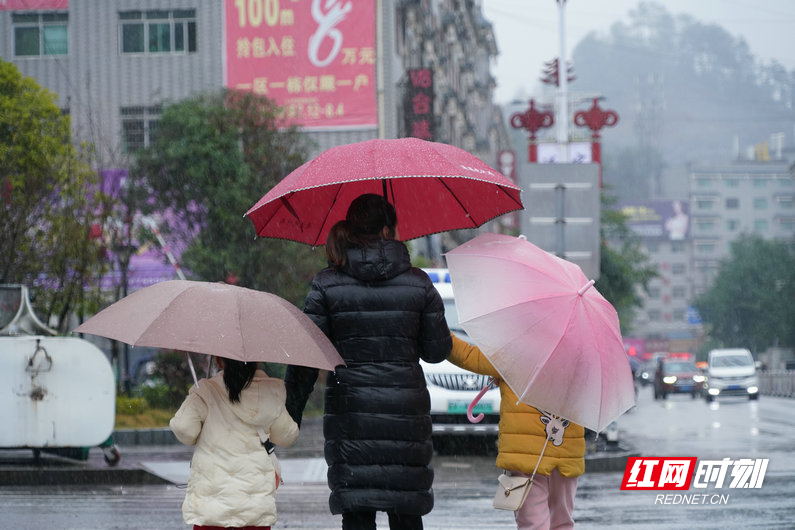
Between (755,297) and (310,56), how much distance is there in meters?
70.1

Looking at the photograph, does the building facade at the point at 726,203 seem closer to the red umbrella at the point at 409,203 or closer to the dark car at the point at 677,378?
the dark car at the point at 677,378

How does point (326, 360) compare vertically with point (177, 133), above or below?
below

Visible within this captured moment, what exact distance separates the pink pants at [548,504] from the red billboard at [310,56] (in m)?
25.3

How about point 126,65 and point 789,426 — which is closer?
point 789,426

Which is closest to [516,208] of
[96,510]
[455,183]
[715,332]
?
[455,183]

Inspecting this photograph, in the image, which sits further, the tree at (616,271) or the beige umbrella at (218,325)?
the tree at (616,271)

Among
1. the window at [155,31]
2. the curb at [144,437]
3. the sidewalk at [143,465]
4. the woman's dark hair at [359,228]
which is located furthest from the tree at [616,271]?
the woman's dark hair at [359,228]

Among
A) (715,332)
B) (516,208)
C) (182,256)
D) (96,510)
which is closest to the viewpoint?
(516,208)

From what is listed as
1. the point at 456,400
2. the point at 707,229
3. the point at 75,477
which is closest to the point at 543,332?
the point at 75,477

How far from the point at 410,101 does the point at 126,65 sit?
25.8 feet

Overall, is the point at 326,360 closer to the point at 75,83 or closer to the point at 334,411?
the point at 334,411

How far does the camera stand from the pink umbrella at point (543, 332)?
18.0ft

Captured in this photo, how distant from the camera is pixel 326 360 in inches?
192

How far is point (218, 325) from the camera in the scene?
503 cm
